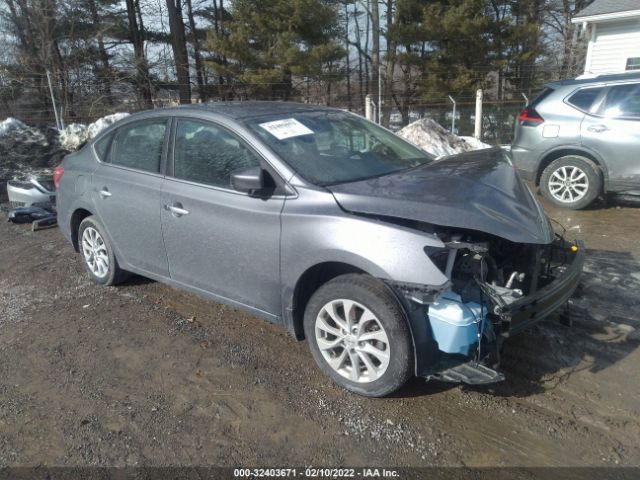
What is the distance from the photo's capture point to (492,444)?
2.58 metres

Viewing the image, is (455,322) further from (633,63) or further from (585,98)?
(633,63)

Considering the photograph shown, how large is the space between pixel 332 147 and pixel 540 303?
1.73 meters

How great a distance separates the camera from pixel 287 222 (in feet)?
10.1

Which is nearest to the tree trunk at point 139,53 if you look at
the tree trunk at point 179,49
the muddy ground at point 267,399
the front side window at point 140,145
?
the tree trunk at point 179,49

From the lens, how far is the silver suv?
6.22 m

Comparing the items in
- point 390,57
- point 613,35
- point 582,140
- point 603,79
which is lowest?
point 582,140

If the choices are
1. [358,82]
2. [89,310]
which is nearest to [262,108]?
[89,310]

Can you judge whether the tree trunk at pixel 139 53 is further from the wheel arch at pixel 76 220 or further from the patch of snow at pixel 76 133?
the wheel arch at pixel 76 220

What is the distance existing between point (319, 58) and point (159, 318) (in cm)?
1628

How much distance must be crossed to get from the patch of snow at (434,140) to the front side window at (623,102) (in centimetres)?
403

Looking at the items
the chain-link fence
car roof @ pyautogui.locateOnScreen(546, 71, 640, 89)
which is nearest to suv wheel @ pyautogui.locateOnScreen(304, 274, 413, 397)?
car roof @ pyautogui.locateOnScreen(546, 71, 640, 89)

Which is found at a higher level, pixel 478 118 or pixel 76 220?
pixel 478 118

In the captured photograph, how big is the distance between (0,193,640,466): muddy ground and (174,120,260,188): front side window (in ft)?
4.01

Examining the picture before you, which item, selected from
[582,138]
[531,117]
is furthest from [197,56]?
[582,138]
